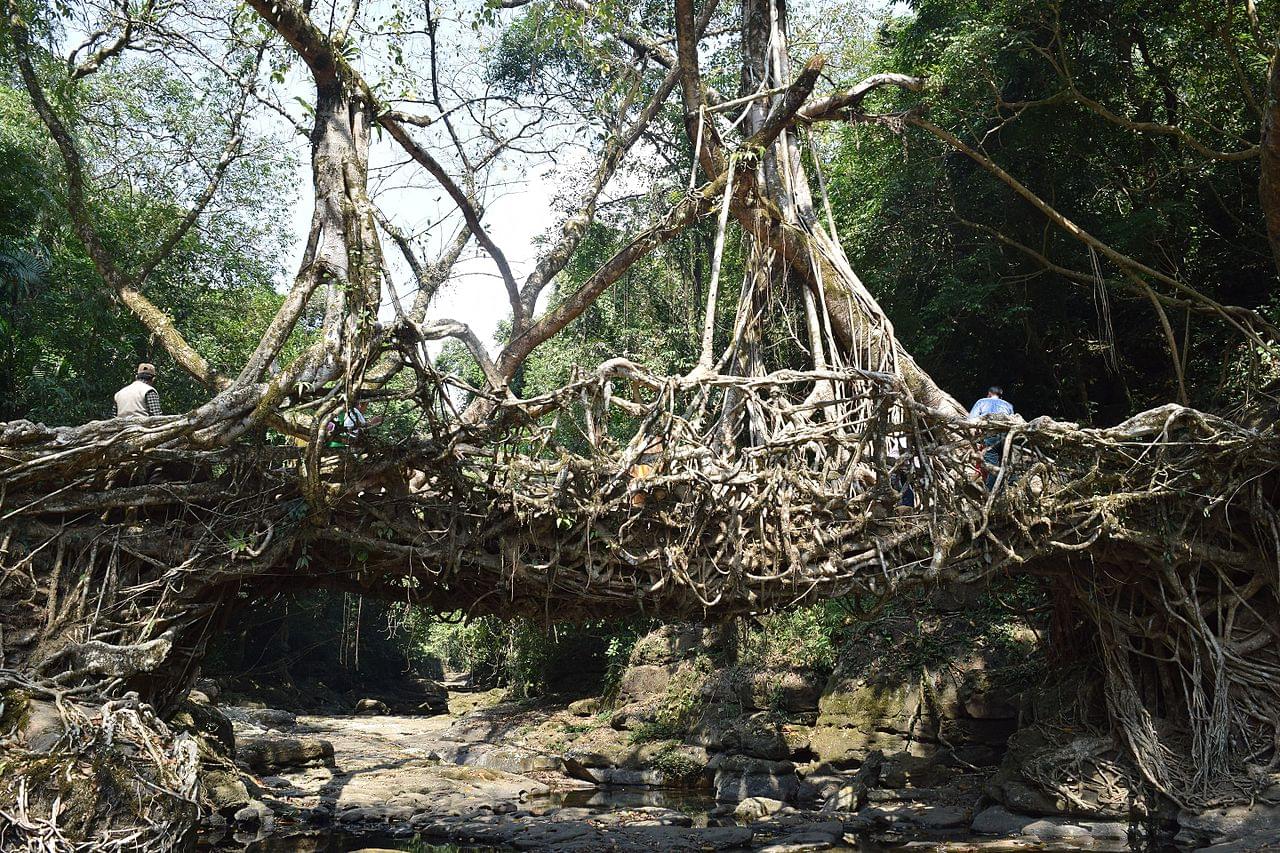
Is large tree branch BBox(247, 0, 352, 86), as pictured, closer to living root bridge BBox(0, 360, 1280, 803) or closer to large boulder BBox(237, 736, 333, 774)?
living root bridge BBox(0, 360, 1280, 803)

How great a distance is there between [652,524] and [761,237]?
11.7 ft

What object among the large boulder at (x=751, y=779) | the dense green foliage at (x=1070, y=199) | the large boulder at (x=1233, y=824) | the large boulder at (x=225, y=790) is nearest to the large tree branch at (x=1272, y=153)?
the dense green foliage at (x=1070, y=199)

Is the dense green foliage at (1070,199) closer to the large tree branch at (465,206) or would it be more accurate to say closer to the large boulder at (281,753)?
the large tree branch at (465,206)

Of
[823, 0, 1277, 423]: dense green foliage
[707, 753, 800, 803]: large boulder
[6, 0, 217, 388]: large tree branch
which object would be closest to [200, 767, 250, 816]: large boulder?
[6, 0, 217, 388]: large tree branch

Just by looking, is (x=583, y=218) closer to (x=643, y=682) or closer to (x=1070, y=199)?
(x=1070, y=199)

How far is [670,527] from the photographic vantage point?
7.11 meters

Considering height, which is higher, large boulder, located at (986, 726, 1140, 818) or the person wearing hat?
the person wearing hat

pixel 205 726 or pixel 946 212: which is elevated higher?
pixel 946 212

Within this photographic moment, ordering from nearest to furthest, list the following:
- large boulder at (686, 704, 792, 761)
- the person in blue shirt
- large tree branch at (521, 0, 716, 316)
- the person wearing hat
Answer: the person wearing hat
the person in blue shirt
large tree branch at (521, 0, 716, 316)
large boulder at (686, 704, 792, 761)

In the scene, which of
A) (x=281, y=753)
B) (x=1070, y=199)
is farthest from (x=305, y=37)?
(x=1070, y=199)

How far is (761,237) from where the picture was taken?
9.43 metres

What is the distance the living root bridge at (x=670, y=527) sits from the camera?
651cm

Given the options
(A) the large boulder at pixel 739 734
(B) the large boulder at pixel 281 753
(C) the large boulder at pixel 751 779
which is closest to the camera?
(C) the large boulder at pixel 751 779

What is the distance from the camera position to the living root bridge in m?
6.51
